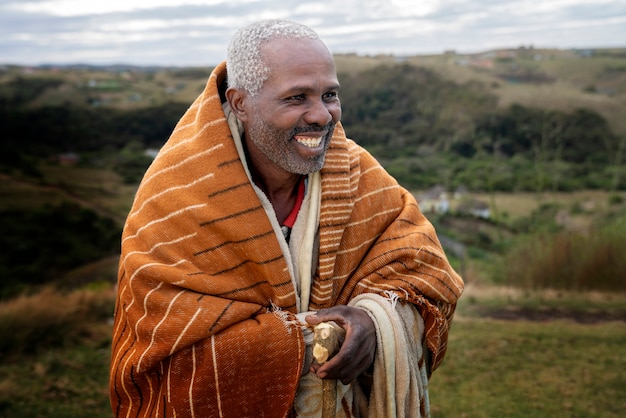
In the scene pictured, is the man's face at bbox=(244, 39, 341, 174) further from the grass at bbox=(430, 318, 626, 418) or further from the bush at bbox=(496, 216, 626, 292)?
the bush at bbox=(496, 216, 626, 292)

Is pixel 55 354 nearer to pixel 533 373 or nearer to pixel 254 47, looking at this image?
pixel 533 373

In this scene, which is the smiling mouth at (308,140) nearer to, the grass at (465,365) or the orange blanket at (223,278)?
the orange blanket at (223,278)

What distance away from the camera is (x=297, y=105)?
2.31 metres

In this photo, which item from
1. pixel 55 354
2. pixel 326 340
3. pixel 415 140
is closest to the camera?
pixel 326 340

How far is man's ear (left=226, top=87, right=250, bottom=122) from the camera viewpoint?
7.94ft

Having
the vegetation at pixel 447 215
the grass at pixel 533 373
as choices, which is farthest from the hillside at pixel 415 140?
the grass at pixel 533 373

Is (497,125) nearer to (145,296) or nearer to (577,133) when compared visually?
(577,133)

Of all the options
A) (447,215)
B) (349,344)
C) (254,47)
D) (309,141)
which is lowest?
(447,215)

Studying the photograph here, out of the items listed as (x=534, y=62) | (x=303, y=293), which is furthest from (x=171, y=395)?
(x=534, y=62)

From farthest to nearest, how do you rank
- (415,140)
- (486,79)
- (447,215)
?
(486,79), (415,140), (447,215)

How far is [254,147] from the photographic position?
2514 mm

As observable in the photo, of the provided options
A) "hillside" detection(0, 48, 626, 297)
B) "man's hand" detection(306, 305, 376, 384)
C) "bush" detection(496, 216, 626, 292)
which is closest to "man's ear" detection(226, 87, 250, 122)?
"man's hand" detection(306, 305, 376, 384)

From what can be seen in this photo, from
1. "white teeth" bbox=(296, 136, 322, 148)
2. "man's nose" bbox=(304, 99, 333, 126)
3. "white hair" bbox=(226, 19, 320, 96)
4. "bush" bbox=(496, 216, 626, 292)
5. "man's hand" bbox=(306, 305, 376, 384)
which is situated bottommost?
"bush" bbox=(496, 216, 626, 292)

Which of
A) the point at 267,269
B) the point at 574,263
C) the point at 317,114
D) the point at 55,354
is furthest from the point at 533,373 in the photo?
the point at 317,114
